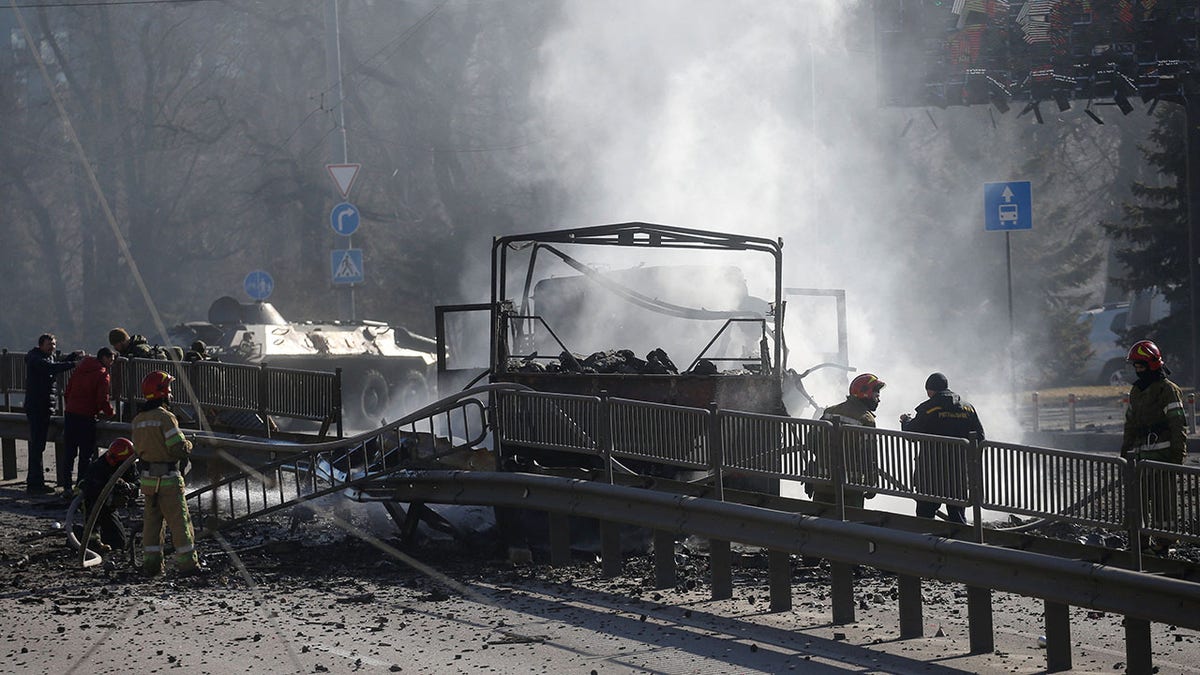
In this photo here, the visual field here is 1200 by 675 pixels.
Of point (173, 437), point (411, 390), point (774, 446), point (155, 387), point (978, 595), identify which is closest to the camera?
point (978, 595)

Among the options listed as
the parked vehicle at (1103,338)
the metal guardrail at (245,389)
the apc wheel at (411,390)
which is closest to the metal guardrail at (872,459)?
the metal guardrail at (245,389)

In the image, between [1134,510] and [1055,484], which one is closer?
[1134,510]

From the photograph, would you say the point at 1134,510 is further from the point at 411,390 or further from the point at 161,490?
the point at 411,390

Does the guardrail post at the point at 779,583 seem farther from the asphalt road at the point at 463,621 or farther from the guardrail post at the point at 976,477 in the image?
the guardrail post at the point at 976,477

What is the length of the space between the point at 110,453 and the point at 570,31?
74.2 ft

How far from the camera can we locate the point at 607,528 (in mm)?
9312

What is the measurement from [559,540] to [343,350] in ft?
48.0

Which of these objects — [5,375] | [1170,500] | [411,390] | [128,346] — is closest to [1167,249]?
[411,390]

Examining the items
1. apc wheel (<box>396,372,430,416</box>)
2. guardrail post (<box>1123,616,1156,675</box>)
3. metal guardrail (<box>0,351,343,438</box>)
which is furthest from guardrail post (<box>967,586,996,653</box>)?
apc wheel (<box>396,372,430,416</box>)

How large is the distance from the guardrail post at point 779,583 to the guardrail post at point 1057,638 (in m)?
1.64

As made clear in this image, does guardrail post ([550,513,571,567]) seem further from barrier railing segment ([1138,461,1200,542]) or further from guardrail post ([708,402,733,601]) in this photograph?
barrier railing segment ([1138,461,1200,542])

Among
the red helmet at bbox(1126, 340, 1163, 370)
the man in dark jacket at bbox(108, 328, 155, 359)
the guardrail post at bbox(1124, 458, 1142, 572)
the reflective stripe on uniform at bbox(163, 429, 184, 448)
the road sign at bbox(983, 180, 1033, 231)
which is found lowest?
the guardrail post at bbox(1124, 458, 1142, 572)

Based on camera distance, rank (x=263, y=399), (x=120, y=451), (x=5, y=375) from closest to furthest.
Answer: (x=120, y=451) < (x=263, y=399) < (x=5, y=375)

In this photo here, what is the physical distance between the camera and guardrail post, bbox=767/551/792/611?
8328 millimetres
